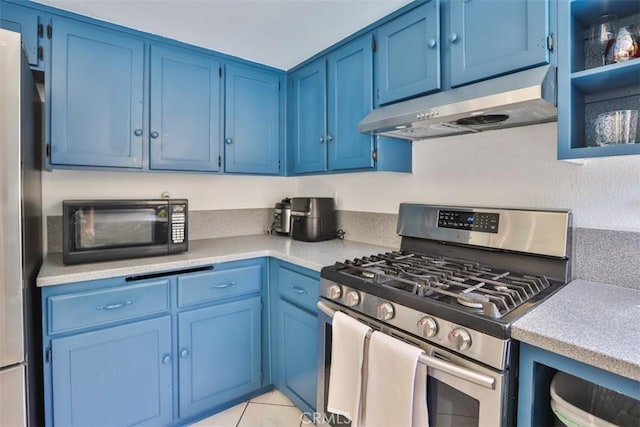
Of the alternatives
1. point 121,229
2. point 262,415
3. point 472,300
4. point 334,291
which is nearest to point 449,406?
point 472,300

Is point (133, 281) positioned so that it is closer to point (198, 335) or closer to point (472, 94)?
point (198, 335)

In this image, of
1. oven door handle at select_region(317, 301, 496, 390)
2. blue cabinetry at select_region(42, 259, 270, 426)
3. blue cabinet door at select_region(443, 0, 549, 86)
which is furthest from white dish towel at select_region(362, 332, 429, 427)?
blue cabinet door at select_region(443, 0, 549, 86)

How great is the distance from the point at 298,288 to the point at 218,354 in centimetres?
60

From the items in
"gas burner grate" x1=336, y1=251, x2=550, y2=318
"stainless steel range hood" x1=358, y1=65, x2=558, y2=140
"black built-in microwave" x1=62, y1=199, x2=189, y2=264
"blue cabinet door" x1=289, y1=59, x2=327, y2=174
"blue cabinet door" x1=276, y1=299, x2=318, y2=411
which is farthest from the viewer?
"blue cabinet door" x1=289, y1=59, x2=327, y2=174

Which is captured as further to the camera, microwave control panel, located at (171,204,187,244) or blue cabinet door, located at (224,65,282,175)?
blue cabinet door, located at (224,65,282,175)

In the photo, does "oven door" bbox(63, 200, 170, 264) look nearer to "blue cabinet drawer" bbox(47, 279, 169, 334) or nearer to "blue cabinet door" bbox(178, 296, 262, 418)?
"blue cabinet drawer" bbox(47, 279, 169, 334)

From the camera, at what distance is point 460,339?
94 cm

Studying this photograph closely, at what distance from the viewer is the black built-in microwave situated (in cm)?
156

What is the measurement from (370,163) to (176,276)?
1.18 meters

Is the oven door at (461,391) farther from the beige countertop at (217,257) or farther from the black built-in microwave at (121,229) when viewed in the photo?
the black built-in microwave at (121,229)

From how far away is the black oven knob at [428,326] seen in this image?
100cm

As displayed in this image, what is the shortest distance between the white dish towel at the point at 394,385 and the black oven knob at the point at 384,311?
2.5 inches

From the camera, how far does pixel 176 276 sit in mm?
1673

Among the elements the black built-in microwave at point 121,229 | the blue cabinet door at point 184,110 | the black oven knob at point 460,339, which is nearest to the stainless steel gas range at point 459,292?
the black oven knob at point 460,339
